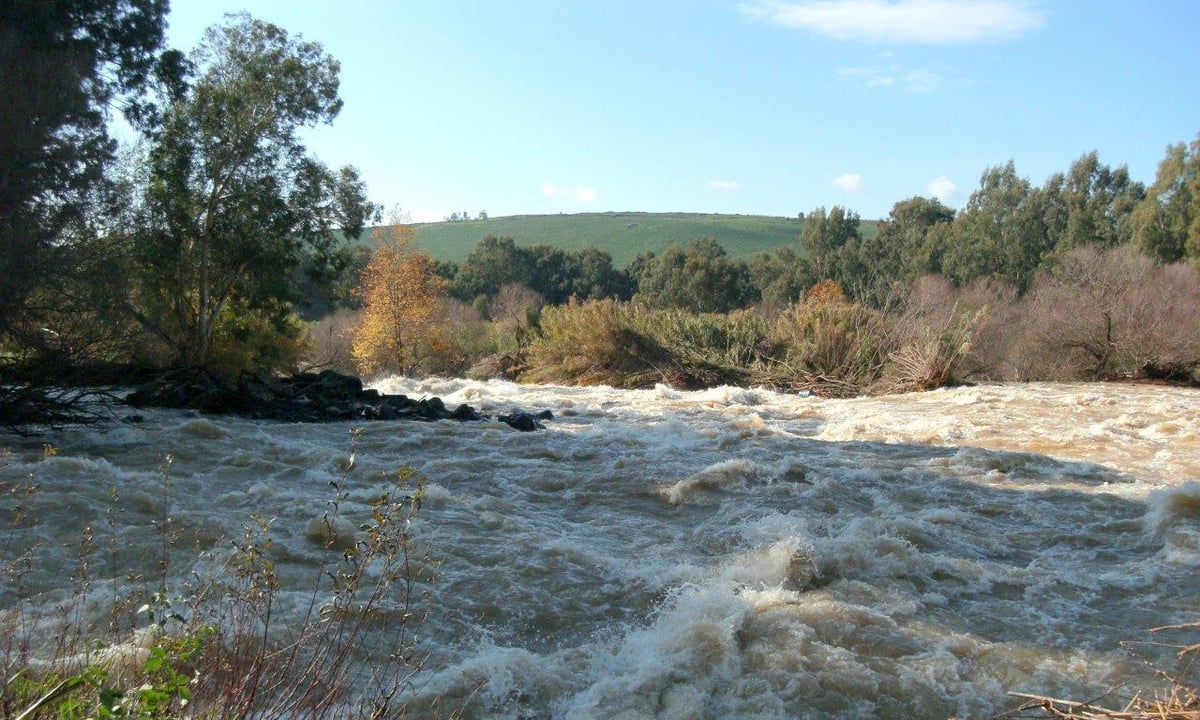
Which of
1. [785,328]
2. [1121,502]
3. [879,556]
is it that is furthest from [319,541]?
[785,328]

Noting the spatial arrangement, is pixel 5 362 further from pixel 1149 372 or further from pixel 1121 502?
pixel 1149 372

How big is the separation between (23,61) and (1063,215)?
175 ft

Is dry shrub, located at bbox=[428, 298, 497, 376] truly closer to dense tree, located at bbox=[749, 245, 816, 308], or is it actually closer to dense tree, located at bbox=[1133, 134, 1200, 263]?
dense tree, located at bbox=[749, 245, 816, 308]

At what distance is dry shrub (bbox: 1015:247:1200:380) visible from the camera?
66.0ft

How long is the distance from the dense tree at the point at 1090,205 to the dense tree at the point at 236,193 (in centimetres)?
3963

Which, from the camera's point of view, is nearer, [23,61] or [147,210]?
[23,61]

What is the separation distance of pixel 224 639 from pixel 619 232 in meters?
94.0

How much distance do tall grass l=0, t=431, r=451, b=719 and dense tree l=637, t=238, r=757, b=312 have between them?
4669 centimetres

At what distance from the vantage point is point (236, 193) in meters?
20.6

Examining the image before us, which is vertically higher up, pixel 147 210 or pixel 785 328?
pixel 147 210

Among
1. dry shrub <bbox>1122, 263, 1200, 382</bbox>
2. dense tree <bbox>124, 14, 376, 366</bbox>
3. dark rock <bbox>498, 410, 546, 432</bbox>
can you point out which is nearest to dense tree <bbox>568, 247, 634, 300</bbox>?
dense tree <bbox>124, 14, 376, 366</bbox>

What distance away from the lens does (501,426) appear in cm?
1342

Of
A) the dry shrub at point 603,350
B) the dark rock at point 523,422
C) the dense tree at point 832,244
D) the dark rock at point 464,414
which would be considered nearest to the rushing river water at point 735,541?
the dark rock at point 523,422

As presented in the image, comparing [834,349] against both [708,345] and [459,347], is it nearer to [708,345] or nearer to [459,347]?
[708,345]
